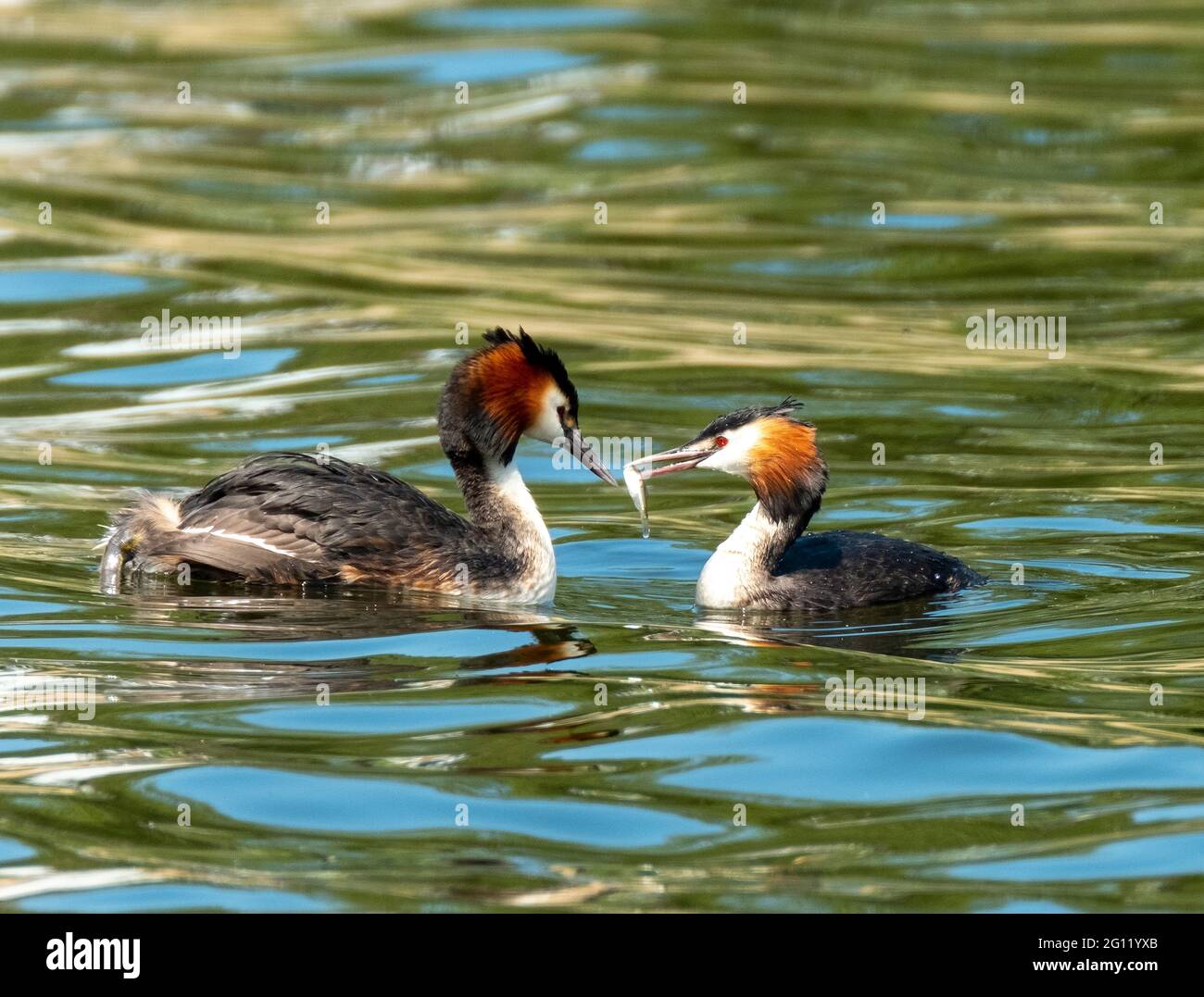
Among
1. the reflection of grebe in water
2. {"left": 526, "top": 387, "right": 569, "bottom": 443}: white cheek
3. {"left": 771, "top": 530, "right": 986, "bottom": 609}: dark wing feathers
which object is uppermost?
{"left": 526, "top": 387, "right": 569, "bottom": 443}: white cheek

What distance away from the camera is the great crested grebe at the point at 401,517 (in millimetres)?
9938

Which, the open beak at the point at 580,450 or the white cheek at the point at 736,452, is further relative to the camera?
the open beak at the point at 580,450

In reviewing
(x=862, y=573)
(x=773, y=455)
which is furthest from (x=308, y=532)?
(x=862, y=573)

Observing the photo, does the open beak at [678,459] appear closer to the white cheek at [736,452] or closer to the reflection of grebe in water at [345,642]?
the white cheek at [736,452]

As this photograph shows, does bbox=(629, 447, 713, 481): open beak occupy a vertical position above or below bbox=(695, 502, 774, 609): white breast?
above

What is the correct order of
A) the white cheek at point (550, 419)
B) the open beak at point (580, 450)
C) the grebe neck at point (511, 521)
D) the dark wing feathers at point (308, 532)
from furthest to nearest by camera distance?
the open beak at point (580, 450) → the white cheek at point (550, 419) → the grebe neck at point (511, 521) → the dark wing feathers at point (308, 532)

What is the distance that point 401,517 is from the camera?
9984 millimetres

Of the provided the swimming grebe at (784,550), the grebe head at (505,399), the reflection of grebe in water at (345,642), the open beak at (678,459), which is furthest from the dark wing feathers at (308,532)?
the swimming grebe at (784,550)

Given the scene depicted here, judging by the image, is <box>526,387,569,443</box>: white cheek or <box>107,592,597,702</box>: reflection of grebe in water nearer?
<box>107,592,597,702</box>: reflection of grebe in water

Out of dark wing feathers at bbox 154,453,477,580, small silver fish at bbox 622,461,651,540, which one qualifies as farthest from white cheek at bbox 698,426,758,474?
dark wing feathers at bbox 154,453,477,580

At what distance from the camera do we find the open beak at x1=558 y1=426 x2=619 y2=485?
34.0ft

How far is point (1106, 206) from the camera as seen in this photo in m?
18.7

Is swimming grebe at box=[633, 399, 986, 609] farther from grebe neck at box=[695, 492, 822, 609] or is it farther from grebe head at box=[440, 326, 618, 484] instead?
grebe head at box=[440, 326, 618, 484]

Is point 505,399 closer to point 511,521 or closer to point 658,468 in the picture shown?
point 511,521
